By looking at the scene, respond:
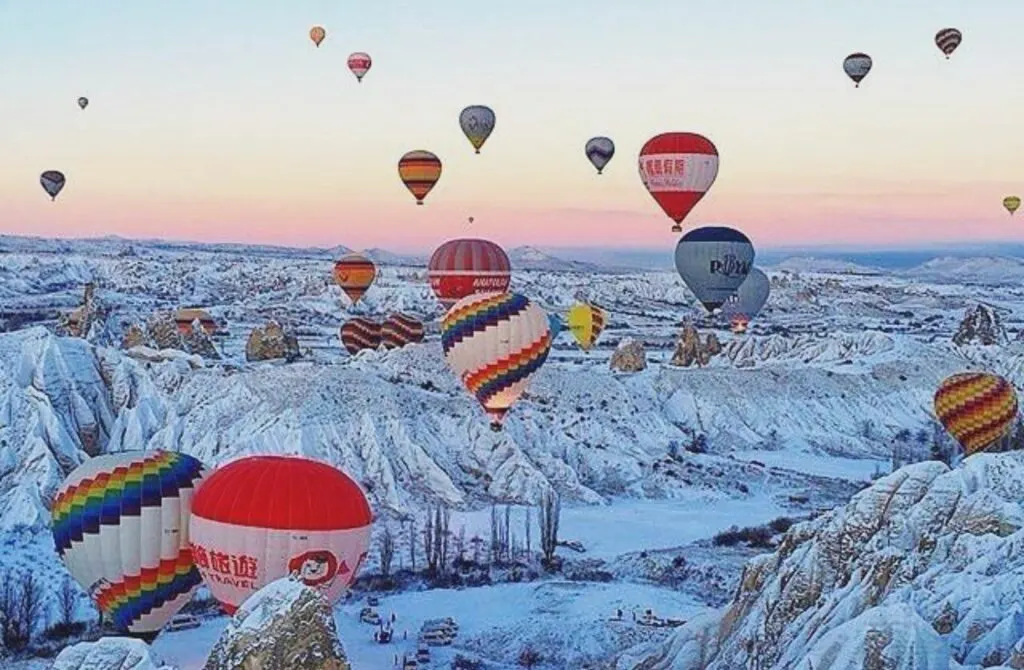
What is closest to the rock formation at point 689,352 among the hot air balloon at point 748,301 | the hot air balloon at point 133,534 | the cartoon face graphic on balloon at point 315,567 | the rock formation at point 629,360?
the hot air balloon at point 748,301

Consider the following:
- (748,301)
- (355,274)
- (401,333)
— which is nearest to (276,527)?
(401,333)

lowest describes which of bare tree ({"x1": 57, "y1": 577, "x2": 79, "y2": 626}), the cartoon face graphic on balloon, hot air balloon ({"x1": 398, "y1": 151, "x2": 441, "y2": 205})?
bare tree ({"x1": 57, "y1": 577, "x2": 79, "y2": 626})

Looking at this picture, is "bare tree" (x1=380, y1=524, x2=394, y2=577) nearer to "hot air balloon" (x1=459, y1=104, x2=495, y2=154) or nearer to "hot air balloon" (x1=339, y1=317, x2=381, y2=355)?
"hot air balloon" (x1=459, y1=104, x2=495, y2=154)

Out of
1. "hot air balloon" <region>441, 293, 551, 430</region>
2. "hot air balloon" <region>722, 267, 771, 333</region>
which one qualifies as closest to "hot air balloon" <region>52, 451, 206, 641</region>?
"hot air balloon" <region>441, 293, 551, 430</region>

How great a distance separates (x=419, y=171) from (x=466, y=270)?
20.8ft

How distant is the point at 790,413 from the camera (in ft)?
202

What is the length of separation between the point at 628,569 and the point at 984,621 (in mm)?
20692

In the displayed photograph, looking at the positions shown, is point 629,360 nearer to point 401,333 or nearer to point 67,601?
point 401,333

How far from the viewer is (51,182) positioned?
209 ft

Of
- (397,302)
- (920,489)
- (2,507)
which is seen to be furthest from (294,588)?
(397,302)

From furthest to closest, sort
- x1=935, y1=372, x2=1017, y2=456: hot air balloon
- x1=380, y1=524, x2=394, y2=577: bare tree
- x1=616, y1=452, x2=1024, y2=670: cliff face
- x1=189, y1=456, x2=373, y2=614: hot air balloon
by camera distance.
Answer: x1=935, y1=372, x2=1017, y2=456: hot air balloon < x1=380, y1=524, x2=394, y2=577: bare tree < x1=189, y1=456, x2=373, y2=614: hot air balloon < x1=616, y1=452, x2=1024, y2=670: cliff face

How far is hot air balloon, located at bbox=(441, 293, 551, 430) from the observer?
3931cm

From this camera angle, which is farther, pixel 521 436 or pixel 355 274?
pixel 355 274

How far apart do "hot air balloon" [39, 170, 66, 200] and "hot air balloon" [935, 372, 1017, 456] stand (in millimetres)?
41401
